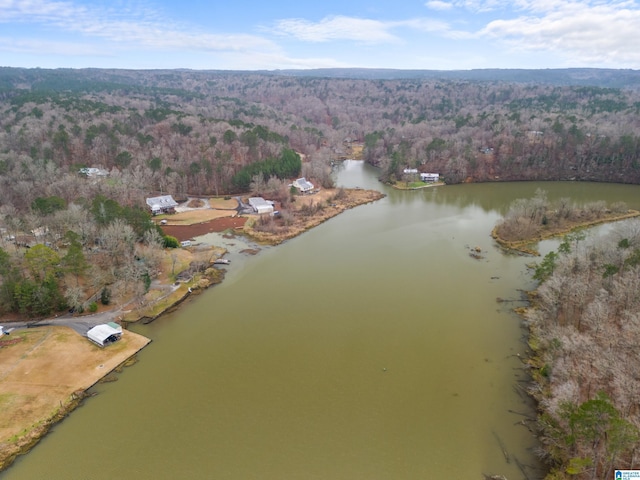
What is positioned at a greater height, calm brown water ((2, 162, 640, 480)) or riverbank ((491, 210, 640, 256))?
riverbank ((491, 210, 640, 256))

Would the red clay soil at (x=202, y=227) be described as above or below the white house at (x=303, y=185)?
below

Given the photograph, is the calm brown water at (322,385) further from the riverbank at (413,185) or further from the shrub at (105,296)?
the riverbank at (413,185)

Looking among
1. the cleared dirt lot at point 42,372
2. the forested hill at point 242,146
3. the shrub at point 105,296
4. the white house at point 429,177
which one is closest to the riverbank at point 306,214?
the forested hill at point 242,146

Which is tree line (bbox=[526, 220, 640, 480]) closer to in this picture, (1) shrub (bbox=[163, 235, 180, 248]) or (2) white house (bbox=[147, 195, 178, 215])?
(1) shrub (bbox=[163, 235, 180, 248])

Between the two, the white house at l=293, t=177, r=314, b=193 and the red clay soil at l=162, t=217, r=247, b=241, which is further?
the white house at l=293, t=177, r=314, b=193

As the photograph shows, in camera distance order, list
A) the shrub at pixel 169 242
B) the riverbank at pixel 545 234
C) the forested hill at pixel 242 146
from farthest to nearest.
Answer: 1. the forested hill at pixel 242 146
2. the riverbank at pixel 545 234
3. the shrub at pixel 169 242

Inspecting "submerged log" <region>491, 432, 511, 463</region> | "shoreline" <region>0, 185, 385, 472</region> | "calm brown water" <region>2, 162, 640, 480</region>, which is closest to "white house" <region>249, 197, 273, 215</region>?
"shoreline" <region>0, 185, 385, 472</region>

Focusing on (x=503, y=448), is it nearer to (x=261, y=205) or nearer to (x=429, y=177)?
(x=261, y=205)

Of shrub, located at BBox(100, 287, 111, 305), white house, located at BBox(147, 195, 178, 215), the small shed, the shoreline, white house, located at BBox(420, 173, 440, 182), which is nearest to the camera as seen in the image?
the shoreline
